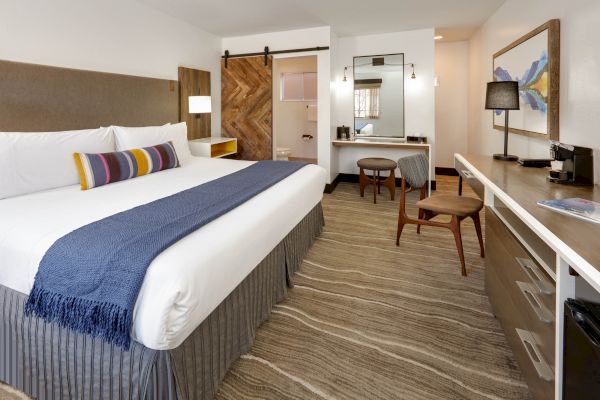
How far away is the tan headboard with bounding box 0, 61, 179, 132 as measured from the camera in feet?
8.82

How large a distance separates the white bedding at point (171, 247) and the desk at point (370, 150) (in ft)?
9.81

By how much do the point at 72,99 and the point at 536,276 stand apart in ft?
12.0

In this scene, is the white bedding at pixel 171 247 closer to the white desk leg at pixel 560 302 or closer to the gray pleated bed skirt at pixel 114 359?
the gray pleated bed skirt at pixel 114 359

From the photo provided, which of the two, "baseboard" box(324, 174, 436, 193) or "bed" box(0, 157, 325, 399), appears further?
"baseboard" box(324, 174, 436, 193)

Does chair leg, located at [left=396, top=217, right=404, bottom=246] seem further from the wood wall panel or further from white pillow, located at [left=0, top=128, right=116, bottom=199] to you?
the wood wall panel

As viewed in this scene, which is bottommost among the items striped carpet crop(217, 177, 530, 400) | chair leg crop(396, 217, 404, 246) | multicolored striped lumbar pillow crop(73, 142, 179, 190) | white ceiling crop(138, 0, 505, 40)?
striped carpet crop(217, 177, 530, 400)

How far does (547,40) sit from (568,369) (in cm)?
259

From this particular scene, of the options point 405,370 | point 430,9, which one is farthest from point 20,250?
point 430,9

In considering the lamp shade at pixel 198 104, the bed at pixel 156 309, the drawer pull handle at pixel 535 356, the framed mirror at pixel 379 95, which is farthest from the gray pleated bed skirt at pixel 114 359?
the framed mirror at pixel 379 95

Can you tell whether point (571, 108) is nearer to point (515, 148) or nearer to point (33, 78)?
point (515, 148)

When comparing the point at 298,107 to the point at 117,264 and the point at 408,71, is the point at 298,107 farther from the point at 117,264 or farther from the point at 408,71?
the point at 117,264

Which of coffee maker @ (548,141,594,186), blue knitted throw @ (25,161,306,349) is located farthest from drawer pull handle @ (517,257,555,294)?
blue knitted throw @ (25,161,306,349)

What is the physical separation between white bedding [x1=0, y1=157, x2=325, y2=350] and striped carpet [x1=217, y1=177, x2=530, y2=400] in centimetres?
45

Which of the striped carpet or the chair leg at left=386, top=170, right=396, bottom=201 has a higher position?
the chair leg at left=386, top=170, right=396, bottom=201
